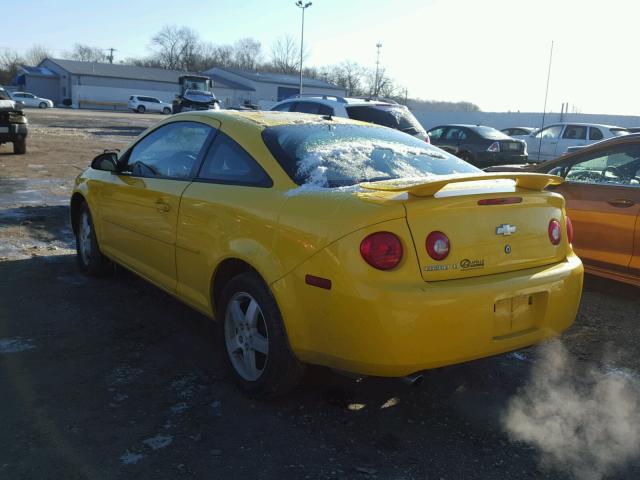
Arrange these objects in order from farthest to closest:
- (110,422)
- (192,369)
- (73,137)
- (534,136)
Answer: (73,137) < (534,136) < (192,369) < (110,422)

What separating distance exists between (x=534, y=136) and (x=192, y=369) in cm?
1837

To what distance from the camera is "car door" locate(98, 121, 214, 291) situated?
397 centimetres

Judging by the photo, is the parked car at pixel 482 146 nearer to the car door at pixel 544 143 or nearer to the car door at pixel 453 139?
the car door at pixel 453 139

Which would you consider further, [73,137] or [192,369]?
[73,137]

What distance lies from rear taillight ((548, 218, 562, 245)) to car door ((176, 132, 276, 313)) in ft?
5.02

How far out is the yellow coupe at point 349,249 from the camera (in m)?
2.72

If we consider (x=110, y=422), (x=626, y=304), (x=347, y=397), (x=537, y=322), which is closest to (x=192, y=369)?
(x=110, y=422)

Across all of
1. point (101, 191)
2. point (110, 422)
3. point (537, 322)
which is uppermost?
point (101, 191)

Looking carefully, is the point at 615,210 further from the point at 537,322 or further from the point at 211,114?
the point at 211,114

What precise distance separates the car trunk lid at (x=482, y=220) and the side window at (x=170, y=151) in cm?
143

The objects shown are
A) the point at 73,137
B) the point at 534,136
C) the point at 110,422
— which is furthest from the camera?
the point at 73,137

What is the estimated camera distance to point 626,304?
17.0ft

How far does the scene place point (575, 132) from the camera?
1833 centimetres

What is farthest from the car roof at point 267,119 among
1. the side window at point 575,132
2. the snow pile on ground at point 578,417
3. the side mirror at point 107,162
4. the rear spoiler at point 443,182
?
the side window at point 575,132
